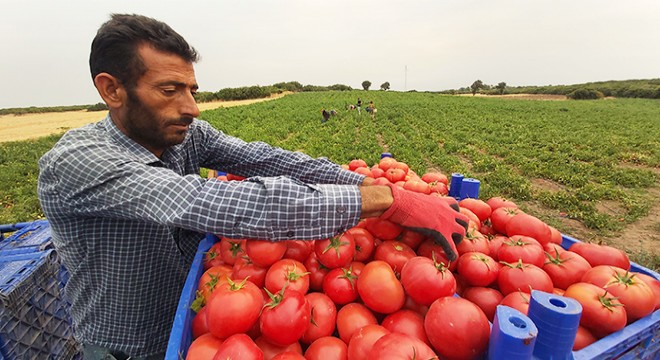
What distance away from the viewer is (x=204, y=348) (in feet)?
3.83

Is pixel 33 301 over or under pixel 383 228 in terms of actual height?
under

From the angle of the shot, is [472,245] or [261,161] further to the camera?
[261,161]

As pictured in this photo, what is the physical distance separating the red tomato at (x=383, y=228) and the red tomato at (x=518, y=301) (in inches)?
22.4

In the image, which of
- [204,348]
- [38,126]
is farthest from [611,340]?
[38,126]

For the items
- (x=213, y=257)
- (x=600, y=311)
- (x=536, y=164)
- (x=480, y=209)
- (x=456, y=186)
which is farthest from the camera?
(x=536, y=164)

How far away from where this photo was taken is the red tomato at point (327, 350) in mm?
1226

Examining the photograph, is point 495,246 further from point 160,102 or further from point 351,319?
point 160,102

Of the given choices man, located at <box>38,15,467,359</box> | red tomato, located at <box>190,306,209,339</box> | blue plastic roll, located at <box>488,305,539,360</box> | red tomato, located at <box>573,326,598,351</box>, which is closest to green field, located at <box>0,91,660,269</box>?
red tomato, located at <box>573,326,598,351</box>

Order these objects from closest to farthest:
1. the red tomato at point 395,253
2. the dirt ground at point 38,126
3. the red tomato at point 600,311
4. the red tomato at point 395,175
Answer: the red tomato at point 600,311
the red tomato at point 395,253
the red tomato at point 395,175
the dirt ground at point 38,126

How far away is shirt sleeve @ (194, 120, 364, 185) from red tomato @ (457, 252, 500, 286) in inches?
39.7

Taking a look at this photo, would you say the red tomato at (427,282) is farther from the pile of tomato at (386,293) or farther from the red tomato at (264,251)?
the red tomato at (264,251)

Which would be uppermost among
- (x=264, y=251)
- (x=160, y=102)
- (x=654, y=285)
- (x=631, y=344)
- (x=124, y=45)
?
(x=124, y=45)

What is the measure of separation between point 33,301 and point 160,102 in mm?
1632

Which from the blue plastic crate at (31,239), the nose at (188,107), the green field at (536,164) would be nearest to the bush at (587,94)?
the green field at (536,164)
